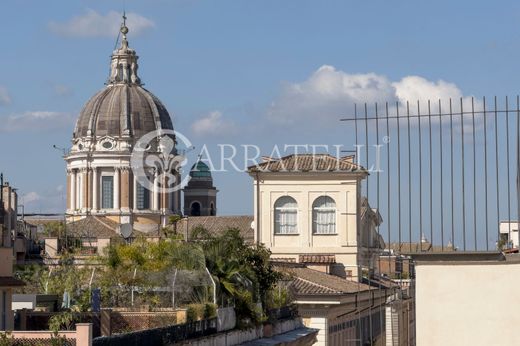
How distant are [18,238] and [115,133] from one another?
188ft

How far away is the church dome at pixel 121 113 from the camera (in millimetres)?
123062

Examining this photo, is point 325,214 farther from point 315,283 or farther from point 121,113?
point 121,113

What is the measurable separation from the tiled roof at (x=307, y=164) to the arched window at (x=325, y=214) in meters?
1.49

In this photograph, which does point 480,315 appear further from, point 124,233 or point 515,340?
point 124,233

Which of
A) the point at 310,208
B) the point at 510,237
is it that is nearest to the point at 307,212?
the point at 310,208

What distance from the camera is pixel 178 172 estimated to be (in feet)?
422

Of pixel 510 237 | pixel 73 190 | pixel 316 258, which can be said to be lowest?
pixel 316 258

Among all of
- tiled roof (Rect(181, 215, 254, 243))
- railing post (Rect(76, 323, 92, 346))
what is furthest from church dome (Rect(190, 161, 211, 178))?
railing post (Rect(76, 323, 92, 346))

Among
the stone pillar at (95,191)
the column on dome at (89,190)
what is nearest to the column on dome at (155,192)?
Result: the stone pillar at (95,191)

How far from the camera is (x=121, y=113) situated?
124 metres

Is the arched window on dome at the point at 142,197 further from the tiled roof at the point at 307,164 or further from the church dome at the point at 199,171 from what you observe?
the tiled roof at the point at 307,164

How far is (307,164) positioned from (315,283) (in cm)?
1728

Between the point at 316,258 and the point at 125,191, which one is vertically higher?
the point at 125,191

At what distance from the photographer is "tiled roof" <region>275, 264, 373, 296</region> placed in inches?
2239
